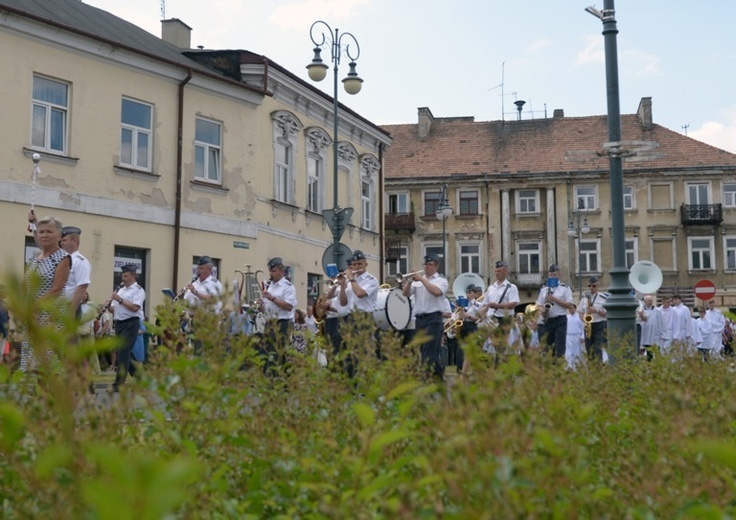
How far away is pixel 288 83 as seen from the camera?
28.4m

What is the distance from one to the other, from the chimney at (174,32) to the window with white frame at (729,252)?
3552cm

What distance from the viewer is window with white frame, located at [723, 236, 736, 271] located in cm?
5450

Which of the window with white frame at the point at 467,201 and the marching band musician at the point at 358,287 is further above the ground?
the window with white frame at the point at 467,201

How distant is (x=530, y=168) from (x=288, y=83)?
1183 inches

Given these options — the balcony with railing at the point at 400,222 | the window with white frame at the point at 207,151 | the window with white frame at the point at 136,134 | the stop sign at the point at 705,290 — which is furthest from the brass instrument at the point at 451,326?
the balcony with railing at the point at 400,222

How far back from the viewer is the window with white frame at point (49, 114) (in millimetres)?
20297

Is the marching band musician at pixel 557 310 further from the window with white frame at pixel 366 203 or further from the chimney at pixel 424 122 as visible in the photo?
the chimney at pixel 424 122

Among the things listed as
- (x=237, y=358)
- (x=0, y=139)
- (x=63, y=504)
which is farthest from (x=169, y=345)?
(x=0, y=139)

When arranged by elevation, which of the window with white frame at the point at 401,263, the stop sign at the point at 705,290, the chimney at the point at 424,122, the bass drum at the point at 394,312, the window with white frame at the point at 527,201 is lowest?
the bass drum at the point at 394,312

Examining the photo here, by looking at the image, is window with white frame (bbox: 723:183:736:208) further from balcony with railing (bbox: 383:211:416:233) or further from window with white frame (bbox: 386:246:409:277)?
window with white frame (bbox: 386:246:409:277)

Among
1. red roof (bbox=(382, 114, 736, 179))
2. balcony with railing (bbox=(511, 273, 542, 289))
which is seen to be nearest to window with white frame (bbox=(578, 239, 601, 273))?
balcony with railing (bbox=(511, 273, 542, 289))

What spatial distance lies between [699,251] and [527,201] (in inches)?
390

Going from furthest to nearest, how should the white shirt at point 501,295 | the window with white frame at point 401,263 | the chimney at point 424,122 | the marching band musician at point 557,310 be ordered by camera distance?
the chimney at point 424,122 → the window with white frame at point 401,263 → the marching band musician at point 557,310 → the white shirt at point 501,295

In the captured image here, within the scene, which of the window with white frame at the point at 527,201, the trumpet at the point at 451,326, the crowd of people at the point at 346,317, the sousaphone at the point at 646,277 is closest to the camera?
the crowd of people at the point at 346,317
